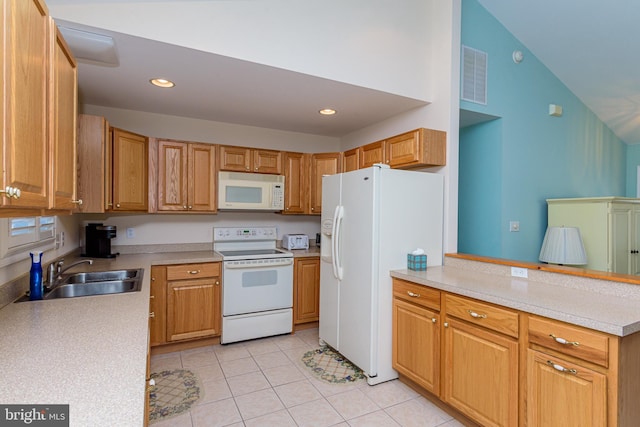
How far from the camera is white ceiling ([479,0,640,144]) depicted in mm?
3088

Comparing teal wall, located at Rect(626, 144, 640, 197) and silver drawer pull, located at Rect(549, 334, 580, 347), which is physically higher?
teal wall, located at Rect(626, 144, 640, 197)

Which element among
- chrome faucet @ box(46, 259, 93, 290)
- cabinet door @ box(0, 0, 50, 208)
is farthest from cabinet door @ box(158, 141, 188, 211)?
cabinet door @ box(0, 0, 50, 208)

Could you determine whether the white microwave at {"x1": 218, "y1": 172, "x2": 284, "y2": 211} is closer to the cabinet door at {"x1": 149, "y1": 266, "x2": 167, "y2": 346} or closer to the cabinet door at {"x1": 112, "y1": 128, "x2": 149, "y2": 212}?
the cabinet door at {"x1": 112, "y1": 128, "x2": 149, "y2": 212}

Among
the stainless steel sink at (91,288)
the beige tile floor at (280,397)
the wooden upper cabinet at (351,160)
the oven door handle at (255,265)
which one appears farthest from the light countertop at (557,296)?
the stainless steel sink at (91,288)

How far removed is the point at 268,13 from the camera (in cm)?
230

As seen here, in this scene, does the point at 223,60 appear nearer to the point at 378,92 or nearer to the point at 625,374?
the point at 378,92

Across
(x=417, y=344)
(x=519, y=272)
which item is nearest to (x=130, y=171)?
(x=417, y=344)

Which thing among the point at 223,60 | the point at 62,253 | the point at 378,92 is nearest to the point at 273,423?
the point at 62,253

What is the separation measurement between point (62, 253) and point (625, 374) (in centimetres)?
361

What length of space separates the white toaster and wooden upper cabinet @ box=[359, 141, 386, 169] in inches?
43.3

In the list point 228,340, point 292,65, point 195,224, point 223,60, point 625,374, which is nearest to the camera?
point 625,374

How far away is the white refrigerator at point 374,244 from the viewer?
2.51 metres

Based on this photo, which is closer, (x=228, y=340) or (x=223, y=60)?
(x=223, y=60)

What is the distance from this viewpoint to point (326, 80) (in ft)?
8.32
